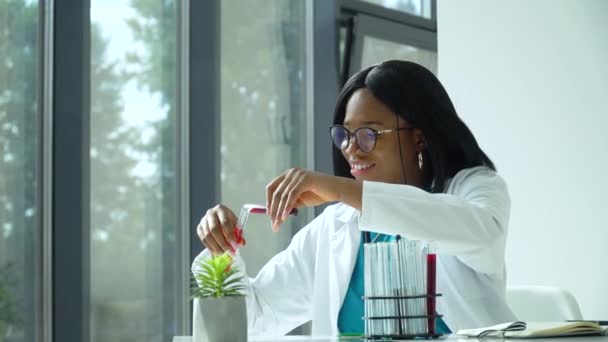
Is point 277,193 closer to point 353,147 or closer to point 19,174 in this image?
point 353,147

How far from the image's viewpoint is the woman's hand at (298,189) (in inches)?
68.1

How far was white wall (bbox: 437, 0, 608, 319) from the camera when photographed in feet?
10.5

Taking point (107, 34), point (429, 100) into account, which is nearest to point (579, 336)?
point (429, 100)

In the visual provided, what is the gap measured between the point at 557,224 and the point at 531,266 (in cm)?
20

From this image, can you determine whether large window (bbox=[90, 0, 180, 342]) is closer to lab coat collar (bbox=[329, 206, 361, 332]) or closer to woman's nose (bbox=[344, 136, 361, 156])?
lab coat collar (bbox=[329, 206, 361, 332])

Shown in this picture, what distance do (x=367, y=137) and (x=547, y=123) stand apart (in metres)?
1.32

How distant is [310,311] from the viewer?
8.21 ft

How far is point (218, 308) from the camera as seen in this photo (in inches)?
58.5

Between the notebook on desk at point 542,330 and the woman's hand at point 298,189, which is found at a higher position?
the woman's hand at point 298,189

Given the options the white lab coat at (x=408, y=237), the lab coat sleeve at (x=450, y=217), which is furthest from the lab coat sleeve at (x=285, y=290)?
the lab coat sleeve at (x=450, y=217)

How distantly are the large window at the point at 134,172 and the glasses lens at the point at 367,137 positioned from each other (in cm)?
184

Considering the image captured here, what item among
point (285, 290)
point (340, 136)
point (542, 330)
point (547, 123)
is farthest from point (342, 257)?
point (547, 123)

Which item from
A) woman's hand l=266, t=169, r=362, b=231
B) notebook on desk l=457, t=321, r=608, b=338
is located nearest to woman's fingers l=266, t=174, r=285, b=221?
woman's hand l=266, t=169, r=362, b=231

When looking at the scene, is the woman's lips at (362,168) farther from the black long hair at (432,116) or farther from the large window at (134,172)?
the large window at (134,172)
